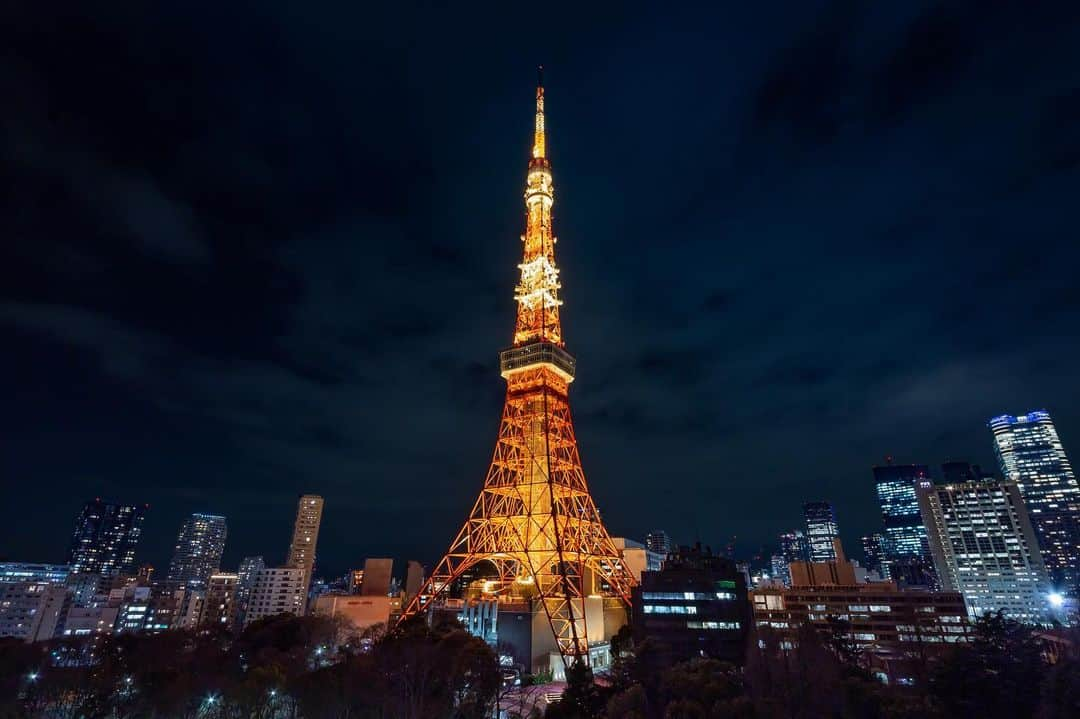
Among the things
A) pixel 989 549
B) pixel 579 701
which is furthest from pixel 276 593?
pixel 989 549

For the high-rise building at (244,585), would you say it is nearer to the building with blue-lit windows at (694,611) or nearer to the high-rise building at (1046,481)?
the building with blue-lit windows at (694,611)

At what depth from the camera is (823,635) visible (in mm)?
34500

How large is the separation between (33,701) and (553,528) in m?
26.9

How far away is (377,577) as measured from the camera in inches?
1822

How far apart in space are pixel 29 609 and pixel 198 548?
11907 centimetres

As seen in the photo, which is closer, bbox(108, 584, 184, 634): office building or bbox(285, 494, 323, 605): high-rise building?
bbox(108, 584, 184, 634): office building

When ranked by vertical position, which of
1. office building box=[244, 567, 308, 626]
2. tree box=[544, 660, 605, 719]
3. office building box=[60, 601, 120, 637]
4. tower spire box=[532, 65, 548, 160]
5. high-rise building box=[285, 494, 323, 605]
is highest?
tower spire box=[532, 65, 548, 160]

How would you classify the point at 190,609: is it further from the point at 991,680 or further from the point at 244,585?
the point at 991,680

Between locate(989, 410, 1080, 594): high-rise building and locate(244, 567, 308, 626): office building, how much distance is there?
415 feet

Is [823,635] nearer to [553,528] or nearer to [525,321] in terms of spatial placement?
[553,528]

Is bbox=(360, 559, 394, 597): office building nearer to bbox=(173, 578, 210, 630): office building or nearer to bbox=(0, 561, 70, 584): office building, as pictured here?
bbox=(173, 578, 210, 630): office building

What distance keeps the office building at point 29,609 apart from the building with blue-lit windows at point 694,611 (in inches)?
2328

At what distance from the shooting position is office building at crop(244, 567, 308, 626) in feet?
219

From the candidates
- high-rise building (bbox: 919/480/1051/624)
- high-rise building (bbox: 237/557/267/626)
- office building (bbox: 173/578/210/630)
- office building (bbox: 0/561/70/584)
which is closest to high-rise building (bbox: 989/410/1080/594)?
high-rise building (bbox: 919/480/1051/624)
